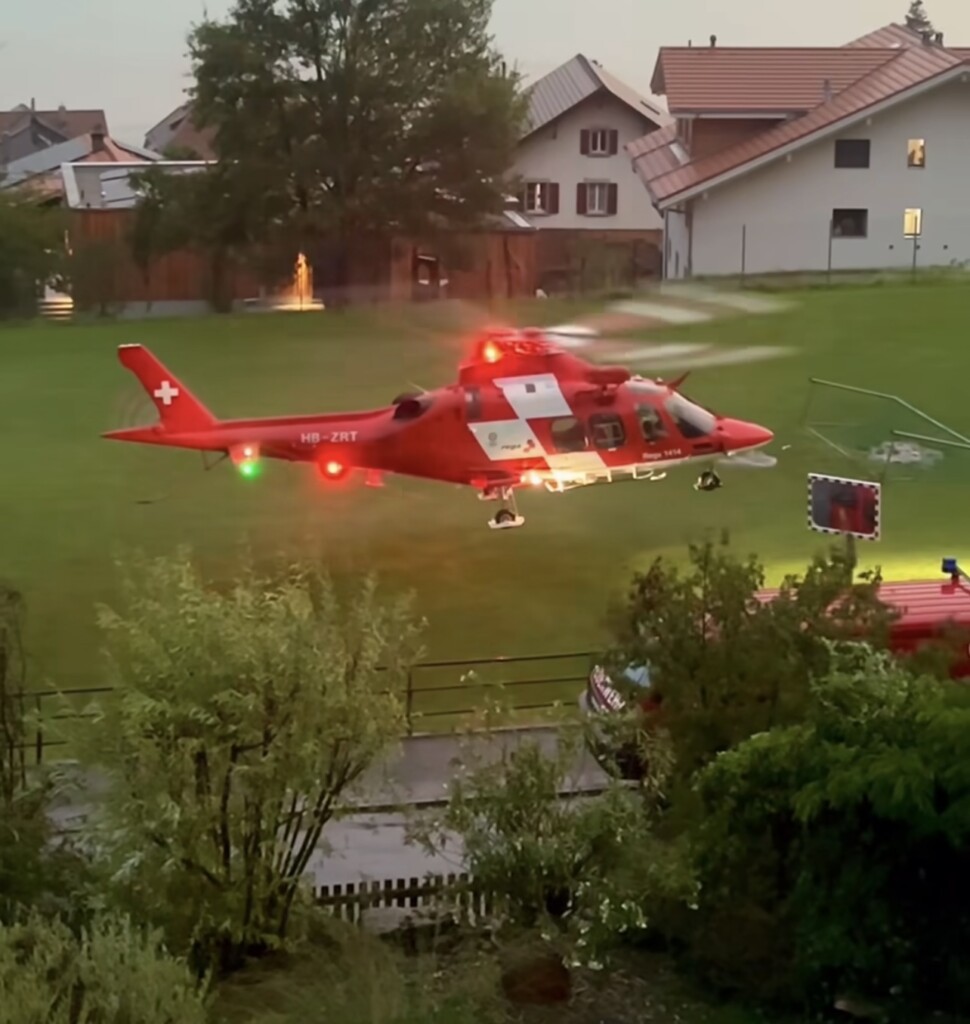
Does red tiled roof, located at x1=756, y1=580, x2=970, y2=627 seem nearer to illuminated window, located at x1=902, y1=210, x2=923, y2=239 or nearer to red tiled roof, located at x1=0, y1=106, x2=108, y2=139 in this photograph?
illuminated window, located at x1=902, y1=210, x2=923, y2=239

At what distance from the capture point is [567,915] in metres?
4.74

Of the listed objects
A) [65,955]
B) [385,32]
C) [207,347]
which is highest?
[385,32]

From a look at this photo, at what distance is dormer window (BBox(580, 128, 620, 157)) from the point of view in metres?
5.83

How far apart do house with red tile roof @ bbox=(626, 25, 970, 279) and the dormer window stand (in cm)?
8

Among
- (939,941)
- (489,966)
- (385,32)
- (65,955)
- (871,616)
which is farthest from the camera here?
(385,32)

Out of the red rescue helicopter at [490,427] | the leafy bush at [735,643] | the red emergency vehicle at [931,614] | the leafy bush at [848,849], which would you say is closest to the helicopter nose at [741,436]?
the red rescue helicopter at [490,427]

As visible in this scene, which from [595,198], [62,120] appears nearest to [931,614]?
[595,198]

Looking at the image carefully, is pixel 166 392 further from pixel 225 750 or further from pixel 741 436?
pixel 741 436

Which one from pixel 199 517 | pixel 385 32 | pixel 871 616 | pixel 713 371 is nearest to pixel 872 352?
pixel 713 371

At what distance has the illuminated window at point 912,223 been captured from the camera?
6207mm

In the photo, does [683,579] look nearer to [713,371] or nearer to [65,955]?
[713,371]

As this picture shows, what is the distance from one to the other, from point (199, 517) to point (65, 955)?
97.7 inches

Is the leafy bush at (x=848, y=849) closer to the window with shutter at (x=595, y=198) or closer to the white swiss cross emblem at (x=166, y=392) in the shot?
the window with shutter at (x=595, y=198)

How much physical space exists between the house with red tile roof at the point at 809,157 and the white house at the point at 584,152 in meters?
0.08
